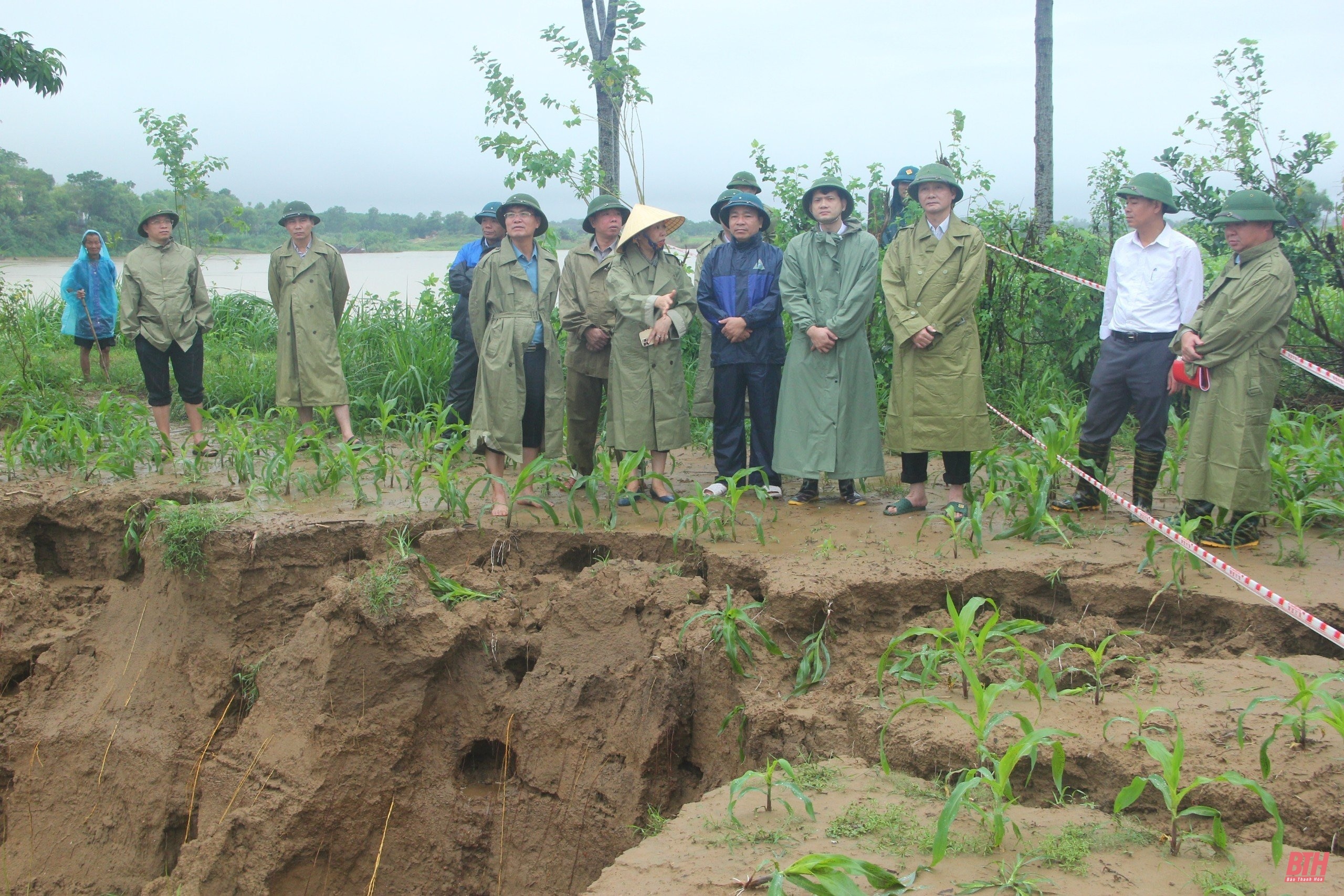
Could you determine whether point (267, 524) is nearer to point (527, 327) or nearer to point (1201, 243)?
point (527, 327)

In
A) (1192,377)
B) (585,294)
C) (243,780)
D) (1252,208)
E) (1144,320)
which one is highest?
(1252,208)

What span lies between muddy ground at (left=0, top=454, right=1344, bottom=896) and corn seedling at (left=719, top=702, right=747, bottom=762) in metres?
0.02

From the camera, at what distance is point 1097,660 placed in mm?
3143

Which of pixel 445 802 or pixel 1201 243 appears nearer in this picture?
pixel 445 802

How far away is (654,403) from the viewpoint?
4.86m

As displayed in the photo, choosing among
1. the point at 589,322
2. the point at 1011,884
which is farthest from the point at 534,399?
the point at 1011,884

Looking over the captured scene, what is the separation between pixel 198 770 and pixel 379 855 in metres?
1.01

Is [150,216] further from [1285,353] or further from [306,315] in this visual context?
[1285,353]

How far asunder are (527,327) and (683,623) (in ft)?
5.45

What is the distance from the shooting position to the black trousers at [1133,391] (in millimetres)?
4480

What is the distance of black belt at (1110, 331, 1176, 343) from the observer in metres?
4.48

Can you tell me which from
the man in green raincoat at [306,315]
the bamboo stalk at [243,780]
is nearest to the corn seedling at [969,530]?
the bamboo stalk at [243,780]

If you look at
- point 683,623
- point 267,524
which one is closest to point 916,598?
point 683,623

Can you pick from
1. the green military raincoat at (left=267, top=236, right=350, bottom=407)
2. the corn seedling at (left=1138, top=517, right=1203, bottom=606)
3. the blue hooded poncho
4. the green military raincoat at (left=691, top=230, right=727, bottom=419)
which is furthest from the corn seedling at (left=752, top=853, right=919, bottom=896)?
the blue hooded poncho
